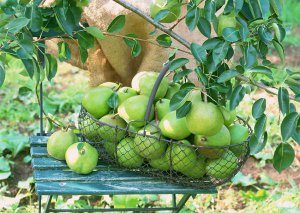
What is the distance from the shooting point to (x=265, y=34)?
177 centimetres

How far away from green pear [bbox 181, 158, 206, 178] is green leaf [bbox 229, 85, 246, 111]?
11.2 inches

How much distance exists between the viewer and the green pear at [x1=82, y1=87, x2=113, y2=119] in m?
2.09

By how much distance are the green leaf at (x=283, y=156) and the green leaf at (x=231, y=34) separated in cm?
31

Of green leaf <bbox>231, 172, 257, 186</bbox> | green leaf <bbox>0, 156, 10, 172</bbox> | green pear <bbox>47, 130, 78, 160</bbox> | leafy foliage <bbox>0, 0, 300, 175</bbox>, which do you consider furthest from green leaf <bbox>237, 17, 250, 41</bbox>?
green leaf <bbox>0, 156, 10, 172</bbox>

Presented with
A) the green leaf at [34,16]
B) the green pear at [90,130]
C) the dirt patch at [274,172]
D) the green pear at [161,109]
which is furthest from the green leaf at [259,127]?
the dirt patch at [274,172]

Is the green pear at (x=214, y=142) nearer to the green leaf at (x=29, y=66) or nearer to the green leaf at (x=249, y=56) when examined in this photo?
the green leaf at (x=249, y=56)

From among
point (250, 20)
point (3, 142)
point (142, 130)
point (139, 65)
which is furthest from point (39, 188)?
point (3, 142)

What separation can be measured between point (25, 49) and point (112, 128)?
16.1 inches

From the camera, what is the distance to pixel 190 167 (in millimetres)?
1959

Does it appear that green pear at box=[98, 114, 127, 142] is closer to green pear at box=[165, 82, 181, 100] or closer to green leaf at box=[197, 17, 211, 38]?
green pear at box=[165, 82, 181, 100]

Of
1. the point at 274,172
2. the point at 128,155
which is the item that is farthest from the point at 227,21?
the point at 274,172

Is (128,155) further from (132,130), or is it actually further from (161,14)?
(161,14)

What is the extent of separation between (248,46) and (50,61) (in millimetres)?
637

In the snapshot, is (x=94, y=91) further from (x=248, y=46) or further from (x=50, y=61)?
(x=248, y=46)
